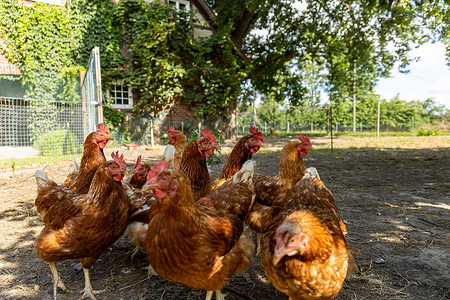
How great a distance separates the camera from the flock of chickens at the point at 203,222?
1688mm

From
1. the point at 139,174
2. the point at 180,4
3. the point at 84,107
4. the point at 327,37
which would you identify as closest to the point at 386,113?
the point at 327,37

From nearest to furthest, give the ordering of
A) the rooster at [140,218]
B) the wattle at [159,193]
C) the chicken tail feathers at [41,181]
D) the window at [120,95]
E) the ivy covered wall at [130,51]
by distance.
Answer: the wattle at [159,193] < the chicken tail feathers at [41,181] < the rooster at [140,218] < the ivy covered wall at [130,51] < the window at [120,95]

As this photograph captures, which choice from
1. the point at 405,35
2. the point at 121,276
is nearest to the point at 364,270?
the point at 121,276

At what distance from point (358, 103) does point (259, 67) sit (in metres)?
18.7

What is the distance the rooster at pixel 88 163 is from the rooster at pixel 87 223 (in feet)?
1.91

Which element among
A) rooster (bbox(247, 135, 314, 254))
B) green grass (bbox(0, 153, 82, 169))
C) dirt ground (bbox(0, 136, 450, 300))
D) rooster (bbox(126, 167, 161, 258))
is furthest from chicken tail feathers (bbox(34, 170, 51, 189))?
green grass (bbox(0, 153, 82, 169))

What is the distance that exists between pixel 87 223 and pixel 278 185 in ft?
6.57

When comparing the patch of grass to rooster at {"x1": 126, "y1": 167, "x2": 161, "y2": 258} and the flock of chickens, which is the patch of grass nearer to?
the flock of chickens

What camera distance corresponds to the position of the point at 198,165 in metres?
3.04

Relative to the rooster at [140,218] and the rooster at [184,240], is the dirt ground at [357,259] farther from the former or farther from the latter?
the rooster at [184,240]

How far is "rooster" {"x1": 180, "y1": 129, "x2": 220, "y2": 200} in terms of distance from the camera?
299 cm

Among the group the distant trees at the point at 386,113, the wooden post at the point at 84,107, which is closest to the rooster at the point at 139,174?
the wooden post at the point at 84,107

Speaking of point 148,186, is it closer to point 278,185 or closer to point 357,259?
point 278,185

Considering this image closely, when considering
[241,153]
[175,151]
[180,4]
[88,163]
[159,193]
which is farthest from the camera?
[180,4]
